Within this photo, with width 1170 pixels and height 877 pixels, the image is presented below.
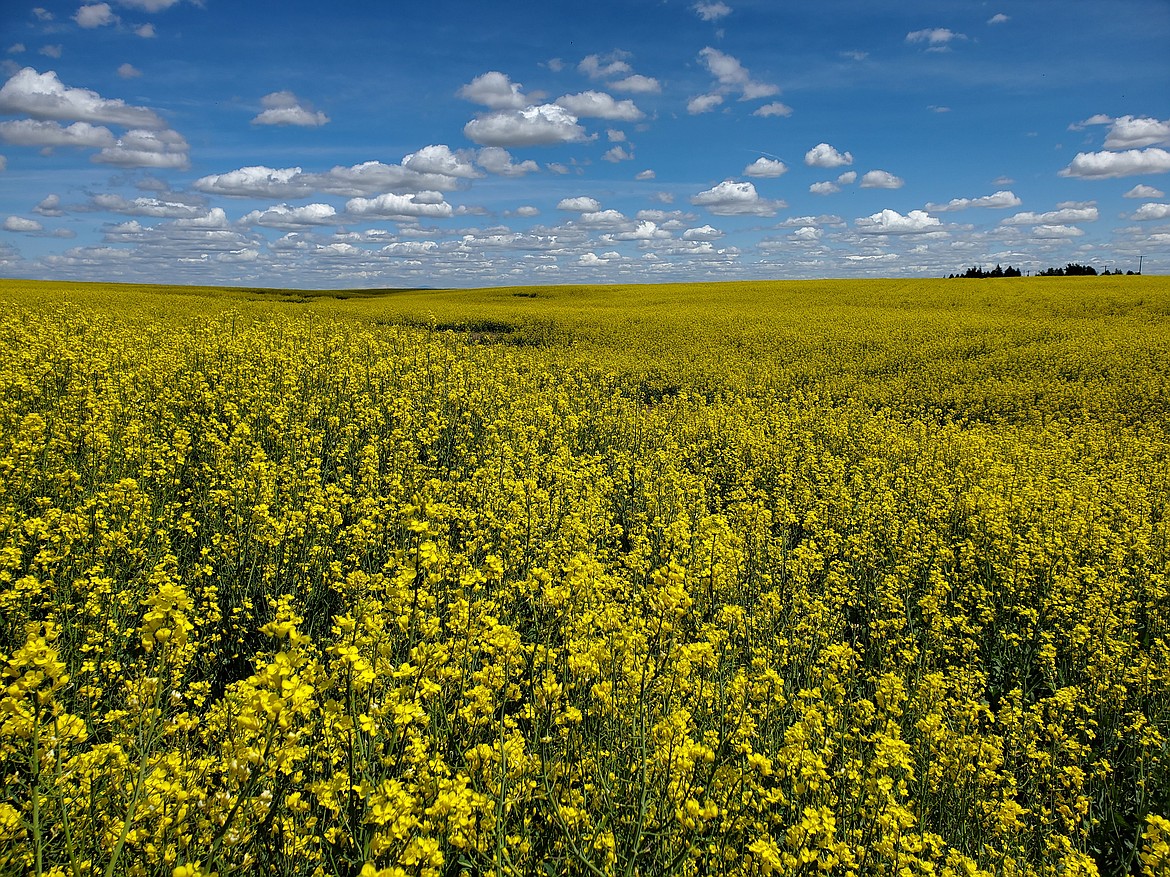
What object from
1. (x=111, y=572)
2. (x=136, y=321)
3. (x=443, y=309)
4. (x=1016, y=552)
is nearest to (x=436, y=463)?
(x=111, y=572)

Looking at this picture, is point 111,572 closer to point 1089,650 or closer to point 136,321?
point 1089,650

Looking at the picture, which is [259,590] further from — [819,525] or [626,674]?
[819,525]

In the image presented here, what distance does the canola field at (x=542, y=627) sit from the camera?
2.25 m

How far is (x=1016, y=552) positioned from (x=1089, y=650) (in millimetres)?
1479

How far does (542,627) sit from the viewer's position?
4.11 meters

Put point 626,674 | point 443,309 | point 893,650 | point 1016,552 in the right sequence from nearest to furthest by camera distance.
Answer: point 626,674
point 893,650
point 1016,552
point 443,309

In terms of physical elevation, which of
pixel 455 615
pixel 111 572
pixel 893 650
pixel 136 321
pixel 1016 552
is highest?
pixel 136 321

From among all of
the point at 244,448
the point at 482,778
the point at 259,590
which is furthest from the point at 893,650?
the point at 244,448

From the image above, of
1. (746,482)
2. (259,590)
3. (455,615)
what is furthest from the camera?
(746,482)

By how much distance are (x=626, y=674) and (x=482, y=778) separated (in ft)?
3.24

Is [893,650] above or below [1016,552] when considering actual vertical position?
below

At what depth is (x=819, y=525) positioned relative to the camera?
7273mm

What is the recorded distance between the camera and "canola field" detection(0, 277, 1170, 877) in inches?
88.7

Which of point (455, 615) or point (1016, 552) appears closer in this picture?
point (455, 615)
